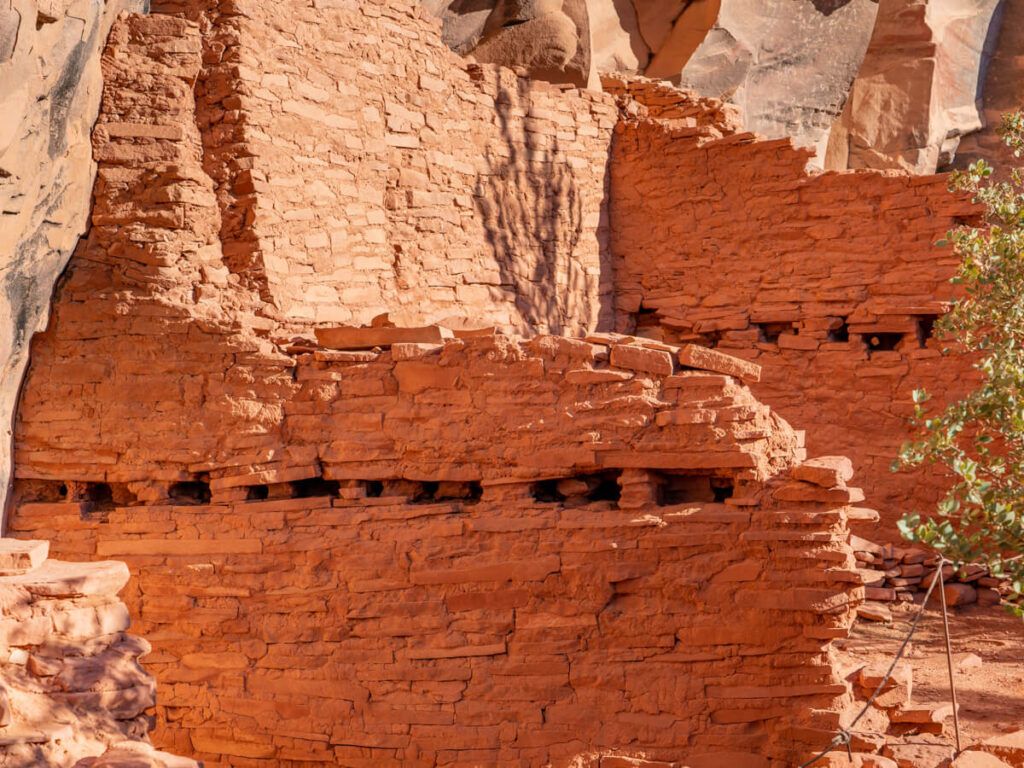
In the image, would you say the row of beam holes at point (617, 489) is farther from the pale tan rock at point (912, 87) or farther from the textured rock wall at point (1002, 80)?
the textured rock wall at point (1002, 80)

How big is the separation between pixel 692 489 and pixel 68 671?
10.1 feet

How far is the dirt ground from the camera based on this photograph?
7.23 metres

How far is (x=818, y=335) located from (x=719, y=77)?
413 cm

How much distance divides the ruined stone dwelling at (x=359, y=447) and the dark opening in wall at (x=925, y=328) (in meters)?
0.02

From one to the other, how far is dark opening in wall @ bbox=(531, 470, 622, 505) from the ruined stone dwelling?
28 mm

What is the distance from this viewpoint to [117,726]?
16.8ft

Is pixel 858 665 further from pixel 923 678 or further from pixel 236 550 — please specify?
pixel 236 550

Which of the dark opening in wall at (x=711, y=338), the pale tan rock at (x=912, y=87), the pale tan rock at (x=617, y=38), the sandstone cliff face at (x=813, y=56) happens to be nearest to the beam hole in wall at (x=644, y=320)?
the dark opening in wall at (x=711, y=338)

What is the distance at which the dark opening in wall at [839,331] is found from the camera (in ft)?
31.6

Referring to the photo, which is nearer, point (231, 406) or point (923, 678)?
point (231, 406)

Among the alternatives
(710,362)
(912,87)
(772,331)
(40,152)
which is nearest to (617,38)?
(772,331)

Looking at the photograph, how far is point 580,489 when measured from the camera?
6.65 m

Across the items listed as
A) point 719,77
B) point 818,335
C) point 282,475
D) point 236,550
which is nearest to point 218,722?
point 236,550

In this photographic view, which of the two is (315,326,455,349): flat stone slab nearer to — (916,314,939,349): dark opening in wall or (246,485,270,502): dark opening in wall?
(246,485,270,502): dark opening in wall
